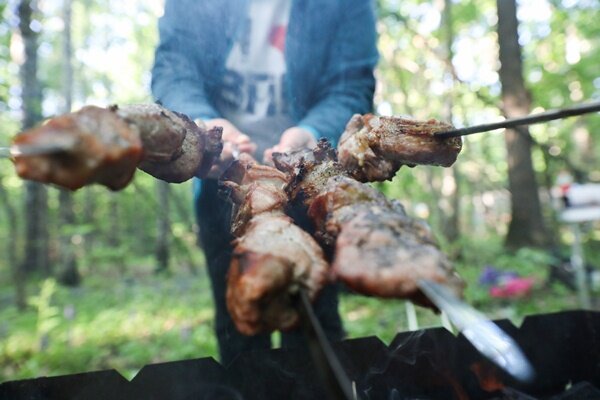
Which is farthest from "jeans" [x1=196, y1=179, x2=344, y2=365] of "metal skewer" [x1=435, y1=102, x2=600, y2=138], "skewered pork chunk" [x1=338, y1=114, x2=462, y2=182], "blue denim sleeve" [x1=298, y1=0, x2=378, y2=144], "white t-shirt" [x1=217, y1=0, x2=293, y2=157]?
"metal skewer" [x1=435, y1=102, x2=600, y2=138]

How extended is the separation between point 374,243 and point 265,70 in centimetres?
208

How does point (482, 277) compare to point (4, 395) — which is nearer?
point (4, 395)

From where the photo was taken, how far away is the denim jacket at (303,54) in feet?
8.01

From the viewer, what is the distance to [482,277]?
21.0 feet

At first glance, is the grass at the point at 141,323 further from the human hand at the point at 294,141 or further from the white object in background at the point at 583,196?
the human hand at the point at 294,141

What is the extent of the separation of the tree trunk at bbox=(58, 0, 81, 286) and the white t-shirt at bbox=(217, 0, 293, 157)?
739cm

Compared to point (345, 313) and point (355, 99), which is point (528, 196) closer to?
point (345, 313)

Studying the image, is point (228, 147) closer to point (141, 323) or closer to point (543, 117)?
point (543, 117)

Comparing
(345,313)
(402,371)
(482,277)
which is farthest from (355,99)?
(482,277)

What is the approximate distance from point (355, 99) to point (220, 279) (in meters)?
1.60

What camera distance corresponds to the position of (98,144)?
3.24ft

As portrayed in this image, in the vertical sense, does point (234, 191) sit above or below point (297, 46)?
below

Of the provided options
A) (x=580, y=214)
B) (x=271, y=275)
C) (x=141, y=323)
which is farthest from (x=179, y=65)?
(x=141, y=323)

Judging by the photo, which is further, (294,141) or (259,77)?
(259,77)
